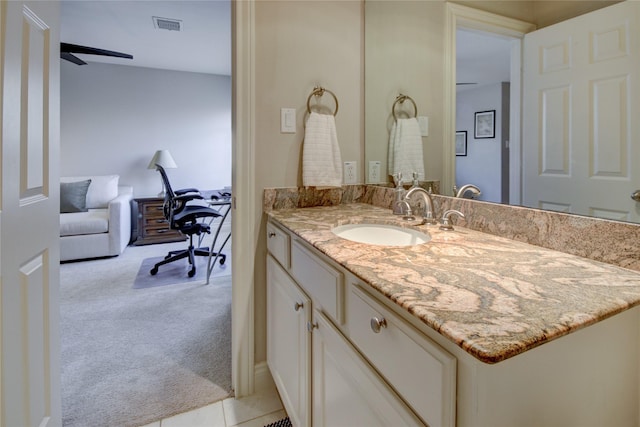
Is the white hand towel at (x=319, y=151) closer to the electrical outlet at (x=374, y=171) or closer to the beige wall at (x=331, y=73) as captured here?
the beige wall at (x=331, y=73)

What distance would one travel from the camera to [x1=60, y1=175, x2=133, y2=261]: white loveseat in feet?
11.8

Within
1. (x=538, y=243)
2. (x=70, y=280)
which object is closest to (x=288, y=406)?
(x=538, y=243)

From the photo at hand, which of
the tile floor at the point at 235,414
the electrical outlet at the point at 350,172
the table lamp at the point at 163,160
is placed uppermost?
the table lamp at the point at 163,160

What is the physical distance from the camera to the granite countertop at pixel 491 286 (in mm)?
481

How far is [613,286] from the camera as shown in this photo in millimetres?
648

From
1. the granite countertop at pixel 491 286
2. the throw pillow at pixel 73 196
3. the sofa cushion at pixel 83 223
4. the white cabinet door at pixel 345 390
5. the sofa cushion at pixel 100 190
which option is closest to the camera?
the granite countertop at pixel 491 286

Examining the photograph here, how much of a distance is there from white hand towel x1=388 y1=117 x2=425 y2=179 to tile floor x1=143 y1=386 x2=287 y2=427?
1.22 m

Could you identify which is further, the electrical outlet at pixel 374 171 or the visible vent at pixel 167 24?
the visible vent at pixel 167 24

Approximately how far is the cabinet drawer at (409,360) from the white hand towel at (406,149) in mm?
954

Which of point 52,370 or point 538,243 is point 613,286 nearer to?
point 538,243

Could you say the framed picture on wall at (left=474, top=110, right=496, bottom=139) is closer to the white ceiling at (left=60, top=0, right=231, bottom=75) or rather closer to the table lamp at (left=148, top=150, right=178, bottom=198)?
the white ceiling at (left=60, top=0, right=231, bottom=75)

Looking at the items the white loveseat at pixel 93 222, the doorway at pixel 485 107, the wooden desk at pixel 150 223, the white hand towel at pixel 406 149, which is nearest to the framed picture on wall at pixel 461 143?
the doorway at pixel 485 107

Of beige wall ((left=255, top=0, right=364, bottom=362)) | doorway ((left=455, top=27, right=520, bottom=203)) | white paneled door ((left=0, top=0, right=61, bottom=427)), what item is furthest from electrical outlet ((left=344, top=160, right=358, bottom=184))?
white paneled door ((left=0, top=0, right=61, bottom=427))

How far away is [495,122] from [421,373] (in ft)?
2.93
